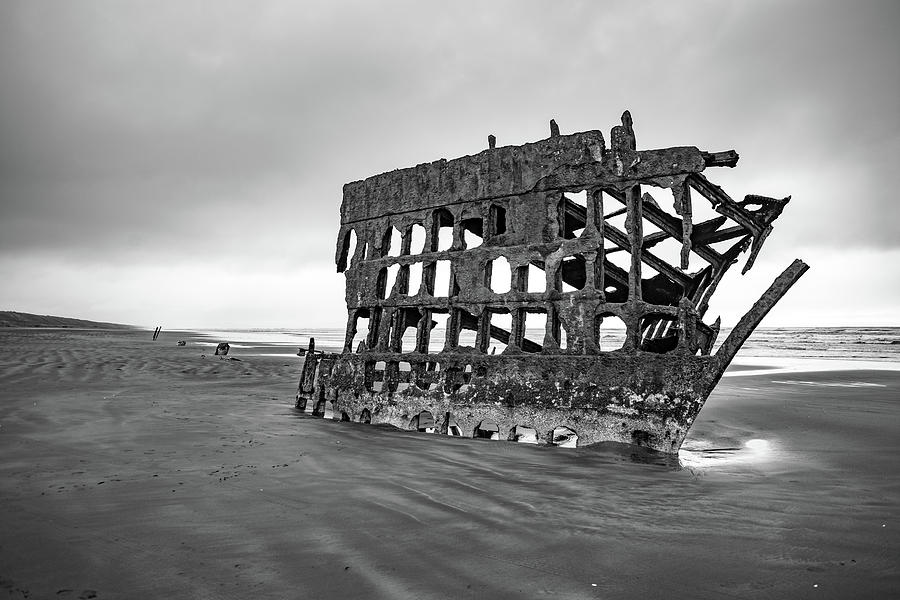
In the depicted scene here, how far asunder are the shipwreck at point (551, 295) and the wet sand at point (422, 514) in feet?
1.70

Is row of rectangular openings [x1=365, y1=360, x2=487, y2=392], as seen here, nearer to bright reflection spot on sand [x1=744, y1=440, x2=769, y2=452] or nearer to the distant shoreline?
bright reflection spot on sand [x1=744, y1=440, x2=769, y2=452]

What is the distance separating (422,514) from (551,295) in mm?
3385

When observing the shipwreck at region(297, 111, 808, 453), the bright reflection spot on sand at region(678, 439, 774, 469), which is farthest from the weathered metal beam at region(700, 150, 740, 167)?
the bright reflection spot on sand at region(678, 439, 774, 469)

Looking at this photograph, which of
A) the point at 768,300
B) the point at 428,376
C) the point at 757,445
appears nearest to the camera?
the point at 768,300

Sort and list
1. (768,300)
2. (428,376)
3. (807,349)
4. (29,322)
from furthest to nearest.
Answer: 1. (29,322)
2. (807,349)
3. (428,376)
4. (768,300)

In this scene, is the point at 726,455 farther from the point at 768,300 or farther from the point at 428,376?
the point at 428,376

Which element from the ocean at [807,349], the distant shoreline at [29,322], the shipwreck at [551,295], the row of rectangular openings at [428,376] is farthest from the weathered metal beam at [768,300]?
the distant shoreline at [29,322]

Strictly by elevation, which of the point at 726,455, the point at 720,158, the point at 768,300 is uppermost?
the point at 720,158

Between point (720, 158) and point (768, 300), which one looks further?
point (720, 158)

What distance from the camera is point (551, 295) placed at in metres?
5.89

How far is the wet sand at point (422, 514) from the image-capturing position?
217 cm

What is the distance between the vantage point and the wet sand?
217cm

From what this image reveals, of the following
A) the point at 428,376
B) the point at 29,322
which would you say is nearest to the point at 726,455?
A: the point at 428,376

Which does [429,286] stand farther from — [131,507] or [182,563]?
[182,563]
